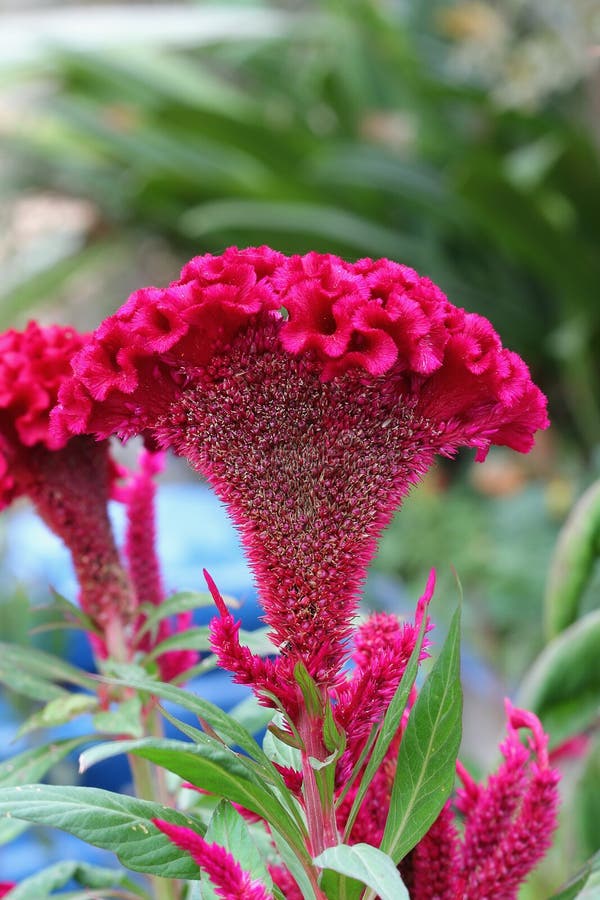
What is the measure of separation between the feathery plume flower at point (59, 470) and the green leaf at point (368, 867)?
21 cm

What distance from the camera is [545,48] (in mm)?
2432

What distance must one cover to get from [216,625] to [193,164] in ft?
8.78

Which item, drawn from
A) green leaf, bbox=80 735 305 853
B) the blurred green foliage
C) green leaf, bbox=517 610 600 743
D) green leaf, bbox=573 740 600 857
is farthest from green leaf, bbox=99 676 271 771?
the blurred green foliage

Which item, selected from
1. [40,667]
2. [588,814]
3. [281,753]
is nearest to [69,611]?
[40,667]

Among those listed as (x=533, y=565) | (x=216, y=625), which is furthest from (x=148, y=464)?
(x=533, y=565)

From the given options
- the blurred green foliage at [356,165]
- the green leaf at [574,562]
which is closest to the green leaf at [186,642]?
the green leaf at [574,562]

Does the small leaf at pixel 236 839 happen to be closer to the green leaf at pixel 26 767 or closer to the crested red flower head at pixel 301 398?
the crested red flower head at pixel 301 398

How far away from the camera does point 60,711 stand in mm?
507

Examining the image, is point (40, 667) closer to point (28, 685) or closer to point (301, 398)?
point (28, 685)

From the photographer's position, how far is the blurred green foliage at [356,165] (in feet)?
8.32

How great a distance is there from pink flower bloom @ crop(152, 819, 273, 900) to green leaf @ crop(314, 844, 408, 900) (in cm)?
3

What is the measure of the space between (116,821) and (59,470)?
0.69 feet

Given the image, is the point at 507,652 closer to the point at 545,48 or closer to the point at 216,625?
the point at 545,48

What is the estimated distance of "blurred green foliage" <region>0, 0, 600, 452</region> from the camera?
8.32 feet
